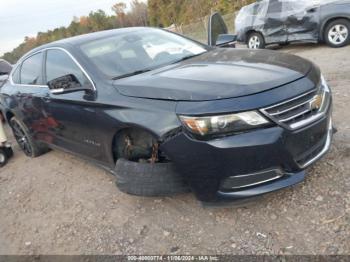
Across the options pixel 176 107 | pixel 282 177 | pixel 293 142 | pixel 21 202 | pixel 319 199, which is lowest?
pixel 21 202

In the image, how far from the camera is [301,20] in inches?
375

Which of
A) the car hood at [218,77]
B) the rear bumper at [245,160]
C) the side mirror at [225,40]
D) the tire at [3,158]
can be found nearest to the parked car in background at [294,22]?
the side mirror at [225,40]

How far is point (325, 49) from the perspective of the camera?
30.5 feet

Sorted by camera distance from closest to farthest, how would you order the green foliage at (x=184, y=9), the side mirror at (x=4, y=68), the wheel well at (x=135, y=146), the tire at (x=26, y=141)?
the wheel well at (x=135, y=146), the tire at (x=26, y=141), the side mirror at (x=4, y=68), the green foliage at (x=184, y=9)

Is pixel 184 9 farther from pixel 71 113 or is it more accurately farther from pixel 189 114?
pixel 189 114

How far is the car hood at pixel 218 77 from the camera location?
2.80 m

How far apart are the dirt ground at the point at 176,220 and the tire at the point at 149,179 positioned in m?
0.32

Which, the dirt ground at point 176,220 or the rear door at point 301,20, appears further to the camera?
the rear door at point 301,20

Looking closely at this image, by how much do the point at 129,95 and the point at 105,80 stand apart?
417 mm

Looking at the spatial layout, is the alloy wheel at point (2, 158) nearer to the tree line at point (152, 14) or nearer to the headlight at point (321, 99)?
the headlight at point (321, 99)

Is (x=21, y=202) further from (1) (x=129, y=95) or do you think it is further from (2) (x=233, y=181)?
(2) (x=233, y=181)

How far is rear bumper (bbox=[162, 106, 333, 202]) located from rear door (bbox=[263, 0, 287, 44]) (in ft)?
25.6

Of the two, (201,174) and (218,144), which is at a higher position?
(218,144)

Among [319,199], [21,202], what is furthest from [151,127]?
[21,202]
